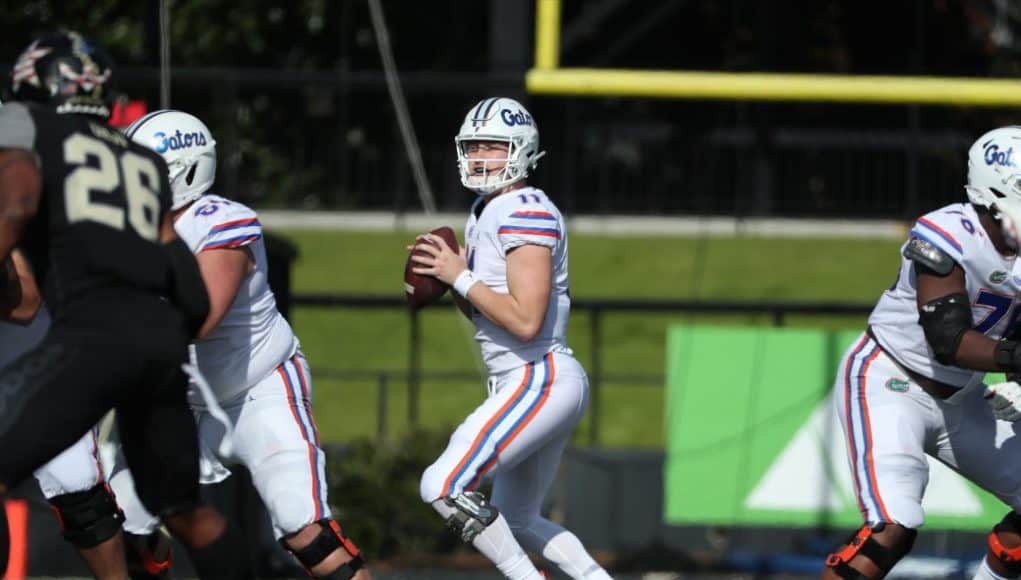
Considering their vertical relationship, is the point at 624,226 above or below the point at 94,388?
below

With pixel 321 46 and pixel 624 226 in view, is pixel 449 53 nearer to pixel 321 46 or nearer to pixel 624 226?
pixel 321 46

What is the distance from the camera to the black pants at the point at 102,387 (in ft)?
14.2

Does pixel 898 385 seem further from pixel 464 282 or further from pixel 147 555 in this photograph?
pixel 147 555

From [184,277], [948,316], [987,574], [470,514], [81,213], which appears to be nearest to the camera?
[81,213]

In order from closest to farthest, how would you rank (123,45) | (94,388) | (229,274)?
(94,388), (229,274), (123,45)

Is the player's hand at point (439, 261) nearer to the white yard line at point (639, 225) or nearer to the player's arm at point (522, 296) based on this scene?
the player's arm at point (522, 296)

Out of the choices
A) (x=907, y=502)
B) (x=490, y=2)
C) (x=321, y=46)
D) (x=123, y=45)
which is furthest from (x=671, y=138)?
(x=907, y=502)

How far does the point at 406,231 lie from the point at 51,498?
33.7 ft

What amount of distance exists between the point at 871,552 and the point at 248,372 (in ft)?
6.41

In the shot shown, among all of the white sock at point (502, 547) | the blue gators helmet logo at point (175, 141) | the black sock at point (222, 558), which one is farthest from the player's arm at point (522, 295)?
the black sock at point (222, 558)

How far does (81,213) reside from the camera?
4.39 meters

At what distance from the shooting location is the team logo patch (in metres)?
5.56

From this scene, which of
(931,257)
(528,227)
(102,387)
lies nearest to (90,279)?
(102,387)

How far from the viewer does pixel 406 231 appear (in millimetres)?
15703
